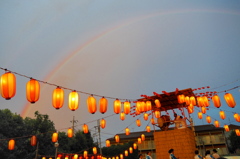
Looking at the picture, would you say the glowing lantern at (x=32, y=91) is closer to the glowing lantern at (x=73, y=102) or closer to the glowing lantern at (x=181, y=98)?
the glowing lantern at (x=73, y=102)

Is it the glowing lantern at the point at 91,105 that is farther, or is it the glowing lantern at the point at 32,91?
the glowing lantern at the point at 91,105

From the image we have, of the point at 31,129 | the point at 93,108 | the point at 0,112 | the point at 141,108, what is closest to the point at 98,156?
the point at 31,129

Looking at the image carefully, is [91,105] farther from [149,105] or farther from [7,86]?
[149,105]

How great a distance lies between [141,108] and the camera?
12234mm

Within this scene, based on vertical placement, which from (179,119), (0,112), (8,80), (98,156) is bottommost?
(98,156)

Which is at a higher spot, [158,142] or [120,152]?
[158,142]

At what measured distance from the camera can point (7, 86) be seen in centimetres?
625

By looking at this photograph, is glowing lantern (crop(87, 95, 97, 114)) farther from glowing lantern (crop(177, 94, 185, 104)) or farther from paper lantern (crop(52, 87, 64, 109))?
glowing lantern (crop(177, 94, 185, 104))

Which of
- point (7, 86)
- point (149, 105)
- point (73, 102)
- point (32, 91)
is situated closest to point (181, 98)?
point (149, 105)

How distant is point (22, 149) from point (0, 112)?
5.70 m

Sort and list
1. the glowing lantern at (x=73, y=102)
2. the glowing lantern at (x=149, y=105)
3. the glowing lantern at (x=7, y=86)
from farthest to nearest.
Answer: the glowing lantern at (x=149, y=105)
the glowing lantern at (x=73, y=102)
the glowing lantern at (x=7, y=86)

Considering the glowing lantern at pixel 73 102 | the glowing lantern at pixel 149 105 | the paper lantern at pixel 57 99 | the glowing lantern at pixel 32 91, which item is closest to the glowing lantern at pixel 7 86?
the glowing lantern at pixel 32 91

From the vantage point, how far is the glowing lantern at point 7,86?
6145 millimetres

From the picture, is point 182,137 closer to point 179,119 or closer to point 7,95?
point 179,119
